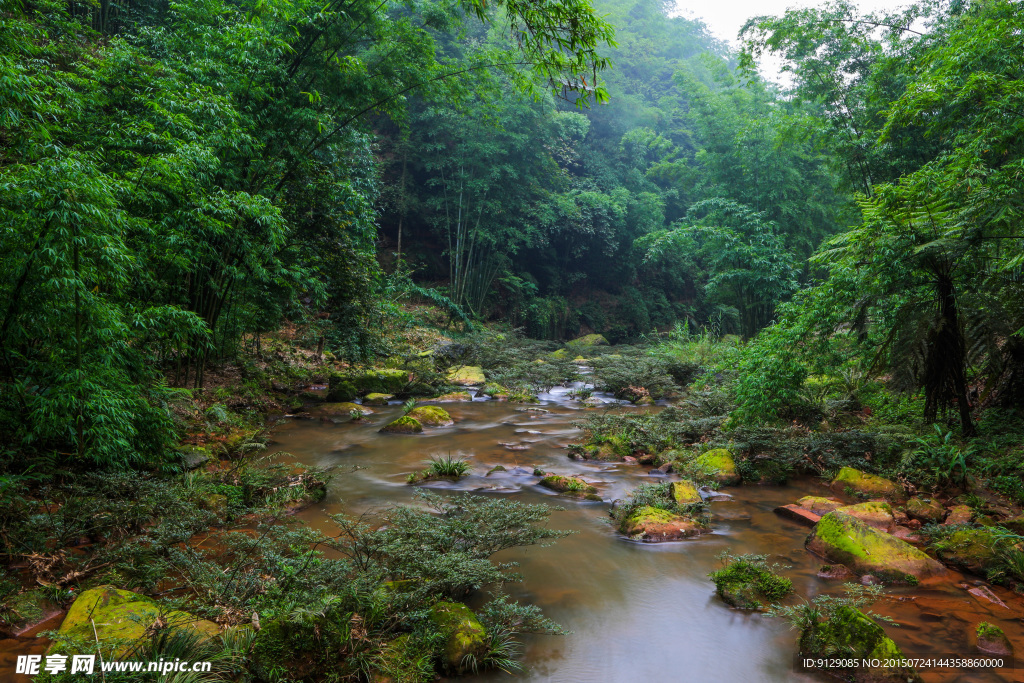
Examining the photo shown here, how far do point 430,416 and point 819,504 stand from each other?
610 centimetres

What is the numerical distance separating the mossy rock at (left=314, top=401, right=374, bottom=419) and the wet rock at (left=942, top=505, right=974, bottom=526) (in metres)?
8.32

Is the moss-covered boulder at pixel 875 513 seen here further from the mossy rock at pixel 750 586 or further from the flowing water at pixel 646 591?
the mossy rock at pixel 750 586

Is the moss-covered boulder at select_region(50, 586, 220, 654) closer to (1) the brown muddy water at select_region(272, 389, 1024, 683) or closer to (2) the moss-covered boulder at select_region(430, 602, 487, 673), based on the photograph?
(2) the moss-covered boulder at select_region(430, 602, 487, 673)

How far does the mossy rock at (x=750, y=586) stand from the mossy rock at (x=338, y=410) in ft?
23.7

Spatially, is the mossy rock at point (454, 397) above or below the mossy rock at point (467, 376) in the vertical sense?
below

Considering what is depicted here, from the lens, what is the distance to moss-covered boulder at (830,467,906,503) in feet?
17.2

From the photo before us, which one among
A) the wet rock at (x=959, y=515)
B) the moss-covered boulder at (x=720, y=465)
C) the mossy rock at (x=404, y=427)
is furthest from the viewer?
the mossy rock at (x=404, y=427)

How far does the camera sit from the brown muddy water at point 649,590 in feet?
9.92

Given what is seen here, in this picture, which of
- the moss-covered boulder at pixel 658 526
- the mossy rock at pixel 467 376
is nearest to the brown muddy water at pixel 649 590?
the moss-covered boulder at pixel 658 526

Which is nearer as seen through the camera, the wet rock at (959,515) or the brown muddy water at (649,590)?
the brown muddy water at (649,590)

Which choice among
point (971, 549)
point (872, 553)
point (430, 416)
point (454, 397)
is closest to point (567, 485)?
point (872, 553)

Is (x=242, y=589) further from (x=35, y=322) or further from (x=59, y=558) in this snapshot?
(x=35, y=322)

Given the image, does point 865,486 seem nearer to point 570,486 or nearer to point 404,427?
point 570,486

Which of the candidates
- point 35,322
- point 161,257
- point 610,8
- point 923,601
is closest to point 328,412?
point 161,257
